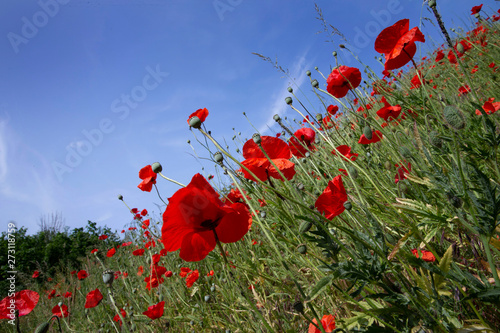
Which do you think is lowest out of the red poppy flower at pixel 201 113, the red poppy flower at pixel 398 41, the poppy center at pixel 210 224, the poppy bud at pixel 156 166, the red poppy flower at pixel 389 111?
the poppy center at pixel 210 224

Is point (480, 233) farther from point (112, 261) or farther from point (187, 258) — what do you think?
point (112, 261)

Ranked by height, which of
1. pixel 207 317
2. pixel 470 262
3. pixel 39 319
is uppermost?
pixel 39 319

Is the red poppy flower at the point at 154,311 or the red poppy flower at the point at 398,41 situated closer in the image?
the red poppy flower at the point at 398,41

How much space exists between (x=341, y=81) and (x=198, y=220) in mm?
1491

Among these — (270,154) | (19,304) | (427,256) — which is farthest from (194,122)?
(19,304)

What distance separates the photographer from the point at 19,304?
167 centimetres

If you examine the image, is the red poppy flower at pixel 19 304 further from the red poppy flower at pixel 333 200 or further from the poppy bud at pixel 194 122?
the red poppy flower at pixel 333 200

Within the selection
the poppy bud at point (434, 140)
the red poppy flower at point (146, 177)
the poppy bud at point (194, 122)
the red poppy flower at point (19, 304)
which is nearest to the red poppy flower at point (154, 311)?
the red poppy flower at point (19, 304)

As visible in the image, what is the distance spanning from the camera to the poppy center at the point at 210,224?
893 millimetres

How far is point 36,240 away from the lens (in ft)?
30.7

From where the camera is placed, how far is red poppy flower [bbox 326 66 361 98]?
1770mm

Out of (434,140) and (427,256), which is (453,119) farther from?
(427,256)

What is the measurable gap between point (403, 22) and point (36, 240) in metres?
11.9

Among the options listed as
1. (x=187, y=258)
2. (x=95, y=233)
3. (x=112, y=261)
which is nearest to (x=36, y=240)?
(x=95, y=233)
